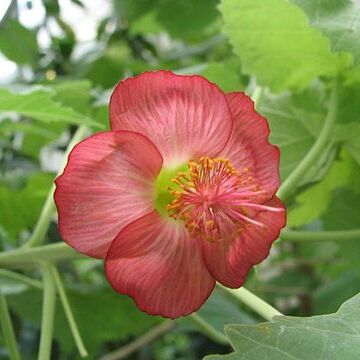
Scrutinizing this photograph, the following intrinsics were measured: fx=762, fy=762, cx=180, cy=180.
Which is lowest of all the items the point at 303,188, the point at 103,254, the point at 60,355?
the point at 60,355

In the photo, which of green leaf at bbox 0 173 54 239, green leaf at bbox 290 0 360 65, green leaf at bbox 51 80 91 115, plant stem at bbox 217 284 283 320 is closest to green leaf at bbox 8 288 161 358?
green leaf at bbox 0 173 54 239

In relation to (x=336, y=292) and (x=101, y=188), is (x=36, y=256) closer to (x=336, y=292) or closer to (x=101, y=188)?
(x=101, y=188)

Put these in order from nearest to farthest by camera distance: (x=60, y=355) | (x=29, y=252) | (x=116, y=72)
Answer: (x=29, y=252) < (x=60, y=355) < (x=116, y=72)

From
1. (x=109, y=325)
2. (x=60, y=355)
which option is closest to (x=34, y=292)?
(x=109, y=325)

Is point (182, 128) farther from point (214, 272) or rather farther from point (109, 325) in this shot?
point (109, 325)

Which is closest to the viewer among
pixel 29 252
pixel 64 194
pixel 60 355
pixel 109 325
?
pixel 64 194

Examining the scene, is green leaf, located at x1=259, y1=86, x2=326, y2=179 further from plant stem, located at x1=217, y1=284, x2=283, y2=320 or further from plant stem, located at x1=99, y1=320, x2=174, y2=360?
plant stem, located at x1=99, y1=320, x2=174, y2=360
